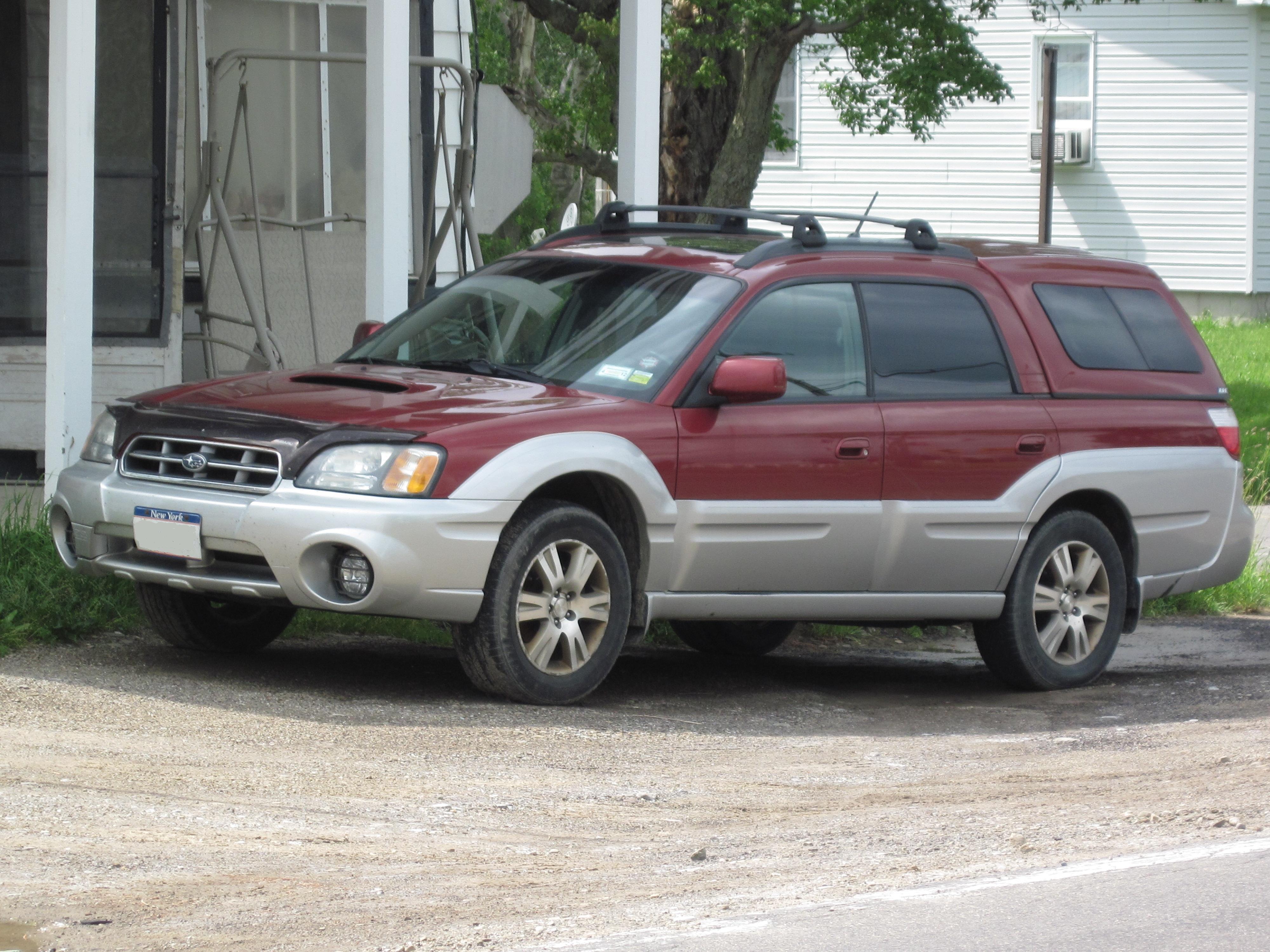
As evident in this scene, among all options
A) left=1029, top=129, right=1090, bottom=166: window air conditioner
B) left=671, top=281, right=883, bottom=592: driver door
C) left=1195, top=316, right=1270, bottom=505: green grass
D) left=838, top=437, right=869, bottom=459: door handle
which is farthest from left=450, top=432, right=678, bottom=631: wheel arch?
left=1029, top=129, right=1090, bottom=166: window air conditioner

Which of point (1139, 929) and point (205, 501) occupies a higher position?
point (205, 501)

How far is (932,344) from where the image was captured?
27.4 ft

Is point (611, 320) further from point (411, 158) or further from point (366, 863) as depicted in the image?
point (411, 158)

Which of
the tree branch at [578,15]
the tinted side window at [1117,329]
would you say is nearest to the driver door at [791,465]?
the tinted side window at [1117,329]

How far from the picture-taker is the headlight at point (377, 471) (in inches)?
271

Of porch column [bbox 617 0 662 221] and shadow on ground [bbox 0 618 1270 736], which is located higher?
porch column [bbox 617 0 662 221]

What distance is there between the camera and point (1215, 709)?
824 cm

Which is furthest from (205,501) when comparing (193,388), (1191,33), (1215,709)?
(1191,33)

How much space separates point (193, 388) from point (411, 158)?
718cm

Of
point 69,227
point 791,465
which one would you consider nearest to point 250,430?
point 791,465

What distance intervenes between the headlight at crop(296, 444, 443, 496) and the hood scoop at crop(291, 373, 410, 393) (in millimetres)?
585

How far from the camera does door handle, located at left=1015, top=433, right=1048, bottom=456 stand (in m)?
8.39

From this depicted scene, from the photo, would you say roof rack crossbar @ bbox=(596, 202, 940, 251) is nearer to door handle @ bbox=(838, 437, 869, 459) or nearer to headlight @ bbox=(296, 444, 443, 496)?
door handle @ bbox=(838, 437, 869, 459)

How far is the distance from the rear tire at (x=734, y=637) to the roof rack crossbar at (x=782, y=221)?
199cm
